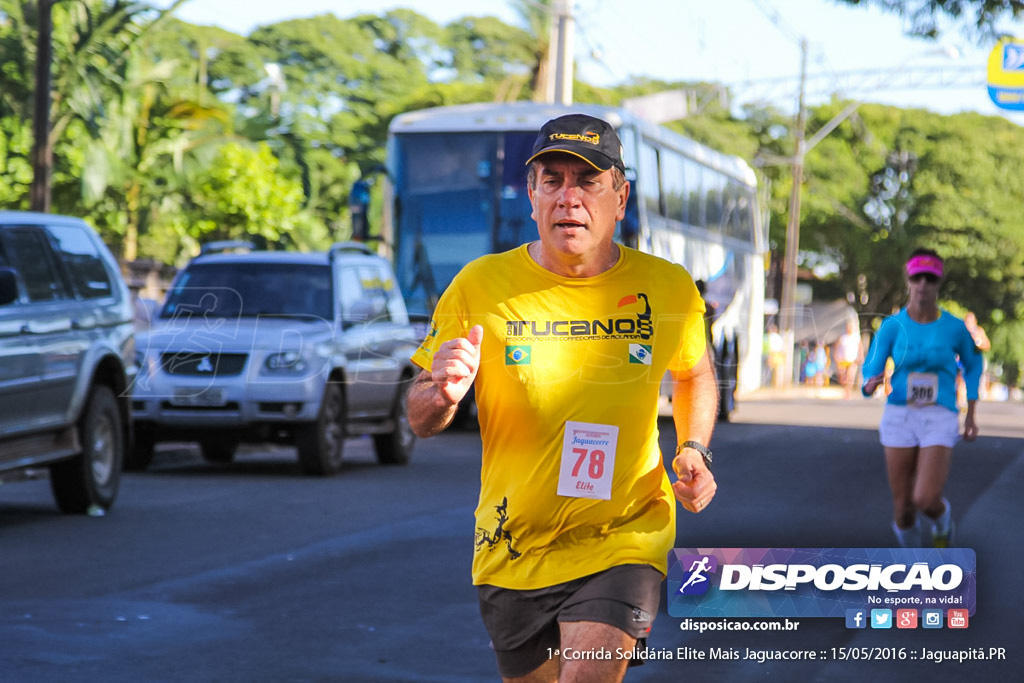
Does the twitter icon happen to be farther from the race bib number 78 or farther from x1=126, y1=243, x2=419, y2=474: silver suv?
x1=126, y1=243, x2=419, y2=474: silver suv

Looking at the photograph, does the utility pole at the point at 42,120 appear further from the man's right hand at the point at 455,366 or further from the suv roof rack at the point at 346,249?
the man's right hand at the point at 455,366

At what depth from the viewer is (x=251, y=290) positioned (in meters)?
14.8

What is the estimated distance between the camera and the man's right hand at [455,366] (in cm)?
356

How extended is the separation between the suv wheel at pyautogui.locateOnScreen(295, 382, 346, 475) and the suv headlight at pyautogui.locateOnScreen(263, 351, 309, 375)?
0.33 meters

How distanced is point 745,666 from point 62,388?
18.2ft

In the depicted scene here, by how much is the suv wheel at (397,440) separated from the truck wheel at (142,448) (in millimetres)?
2238

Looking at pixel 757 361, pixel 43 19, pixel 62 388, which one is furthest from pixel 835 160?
pixel 62 388

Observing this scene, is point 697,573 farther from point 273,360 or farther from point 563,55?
point 563,55

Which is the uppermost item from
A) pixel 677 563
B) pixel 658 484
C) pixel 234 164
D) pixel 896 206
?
pixel 658 484

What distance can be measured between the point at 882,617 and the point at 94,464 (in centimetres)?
655

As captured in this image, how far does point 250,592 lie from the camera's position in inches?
326

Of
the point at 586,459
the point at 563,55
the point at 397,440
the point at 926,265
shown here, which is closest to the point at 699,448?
the point at 586,459

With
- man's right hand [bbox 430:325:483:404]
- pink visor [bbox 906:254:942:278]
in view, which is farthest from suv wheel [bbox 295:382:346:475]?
man's right hand [bbox 430:325:483:404]

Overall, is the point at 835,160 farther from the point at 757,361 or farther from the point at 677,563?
the point at 677,563
